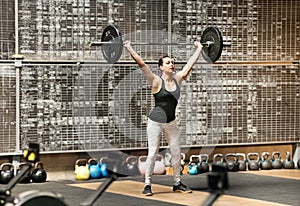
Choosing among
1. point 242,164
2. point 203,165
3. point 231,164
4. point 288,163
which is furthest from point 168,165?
point 288,163

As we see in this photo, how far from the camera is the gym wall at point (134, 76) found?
24.5ft

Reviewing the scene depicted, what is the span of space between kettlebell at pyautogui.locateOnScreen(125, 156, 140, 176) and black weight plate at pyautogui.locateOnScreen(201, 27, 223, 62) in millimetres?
1476

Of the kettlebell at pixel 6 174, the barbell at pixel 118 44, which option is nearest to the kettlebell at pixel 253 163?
the barbell at pixel 118 44

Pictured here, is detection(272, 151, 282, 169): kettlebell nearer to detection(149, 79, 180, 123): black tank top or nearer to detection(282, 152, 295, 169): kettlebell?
detection(282, 152, 295, 169): kettlebell

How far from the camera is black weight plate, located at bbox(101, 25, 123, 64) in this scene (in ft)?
22.3

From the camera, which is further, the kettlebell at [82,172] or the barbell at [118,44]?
the kettlebell at [82,172]

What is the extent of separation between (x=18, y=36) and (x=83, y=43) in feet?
2.24

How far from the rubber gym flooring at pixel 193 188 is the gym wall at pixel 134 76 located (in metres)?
0.53

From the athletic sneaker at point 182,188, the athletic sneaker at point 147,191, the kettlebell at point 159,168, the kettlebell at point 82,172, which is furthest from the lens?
the kettlebell at point 159,168

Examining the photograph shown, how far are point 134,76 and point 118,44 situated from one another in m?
1.18

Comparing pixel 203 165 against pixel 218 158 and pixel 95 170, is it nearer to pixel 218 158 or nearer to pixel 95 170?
pixel 218 158

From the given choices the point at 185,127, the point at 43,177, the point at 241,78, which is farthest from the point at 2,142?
the point at 241,78

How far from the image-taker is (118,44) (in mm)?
6785

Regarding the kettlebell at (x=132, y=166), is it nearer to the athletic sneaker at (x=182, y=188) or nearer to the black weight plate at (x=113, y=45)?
the athletic sneaker at (x=182, y=188)
